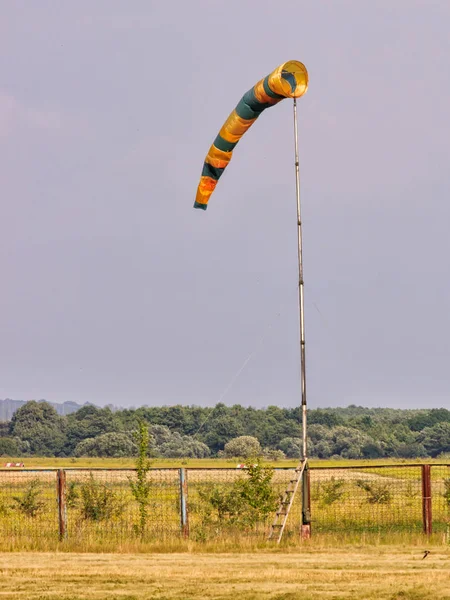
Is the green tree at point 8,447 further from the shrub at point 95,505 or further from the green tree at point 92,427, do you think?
the shrub at point 95,505

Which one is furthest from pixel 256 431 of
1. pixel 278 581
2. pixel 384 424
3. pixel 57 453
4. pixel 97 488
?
pixel 278 581

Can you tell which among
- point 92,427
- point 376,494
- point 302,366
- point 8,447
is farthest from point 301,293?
point 92,427

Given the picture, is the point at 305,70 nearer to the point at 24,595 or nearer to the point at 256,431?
the point at 24,595

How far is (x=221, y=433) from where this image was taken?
114m

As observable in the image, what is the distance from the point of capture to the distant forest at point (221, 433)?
339 ft

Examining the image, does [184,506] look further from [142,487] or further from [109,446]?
[109,446]

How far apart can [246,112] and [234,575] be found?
11.0 meters

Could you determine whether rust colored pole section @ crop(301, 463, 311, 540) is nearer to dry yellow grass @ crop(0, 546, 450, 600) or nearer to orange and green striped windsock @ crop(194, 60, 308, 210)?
dry yellow grass @ crop(0, 546, 450, 600)

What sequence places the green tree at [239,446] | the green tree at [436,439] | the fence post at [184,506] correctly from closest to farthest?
1. the fence post at [184,506]
2. the green tree at [239,446]
3. the green tree at [436,439]

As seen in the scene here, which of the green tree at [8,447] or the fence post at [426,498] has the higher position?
the fence post at [426,498]

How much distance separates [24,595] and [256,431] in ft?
338

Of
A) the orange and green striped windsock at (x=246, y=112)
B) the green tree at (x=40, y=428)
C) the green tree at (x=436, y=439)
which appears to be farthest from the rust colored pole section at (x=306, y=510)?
the green tree at (x=40, y=428)

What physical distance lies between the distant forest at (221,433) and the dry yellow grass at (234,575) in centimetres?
7509

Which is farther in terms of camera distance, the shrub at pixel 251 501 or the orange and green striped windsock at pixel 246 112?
the orange and green striped windsock at pixel 246 112
